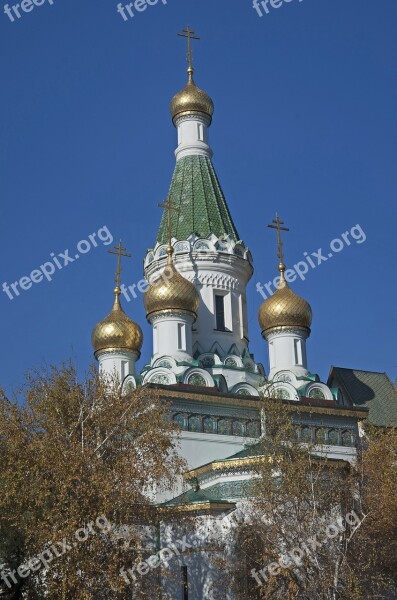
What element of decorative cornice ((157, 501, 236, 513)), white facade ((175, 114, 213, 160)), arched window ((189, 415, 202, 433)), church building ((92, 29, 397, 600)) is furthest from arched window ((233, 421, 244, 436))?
white facade ((175, 114, 213, 160))

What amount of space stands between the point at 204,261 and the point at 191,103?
5770mm

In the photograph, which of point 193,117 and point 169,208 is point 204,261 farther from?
point 193,117

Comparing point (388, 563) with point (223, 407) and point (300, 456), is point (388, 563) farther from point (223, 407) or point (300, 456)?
point (223, 407)

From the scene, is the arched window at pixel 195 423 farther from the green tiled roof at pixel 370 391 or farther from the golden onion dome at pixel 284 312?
the green tiled roof at pixel 370 391

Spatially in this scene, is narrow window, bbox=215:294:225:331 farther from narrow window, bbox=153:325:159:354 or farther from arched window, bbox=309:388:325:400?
arched window, bbox=309:388:325:400

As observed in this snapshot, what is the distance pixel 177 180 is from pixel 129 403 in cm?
1329

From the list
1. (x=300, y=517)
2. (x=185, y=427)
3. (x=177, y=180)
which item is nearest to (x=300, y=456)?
(x=300, y=517)

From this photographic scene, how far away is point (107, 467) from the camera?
534 inches

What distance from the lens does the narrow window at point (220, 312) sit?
24406mm

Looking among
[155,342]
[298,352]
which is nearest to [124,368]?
[155,342]

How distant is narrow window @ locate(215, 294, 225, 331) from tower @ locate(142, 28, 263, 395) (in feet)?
0.09

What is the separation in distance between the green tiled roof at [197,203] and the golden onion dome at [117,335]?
298 centimetres

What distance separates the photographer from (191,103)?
89.4 feet

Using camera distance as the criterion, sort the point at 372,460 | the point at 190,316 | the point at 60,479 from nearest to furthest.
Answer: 1. the point at 60,479
2. the point at 372,460
3. the point at 190,316
